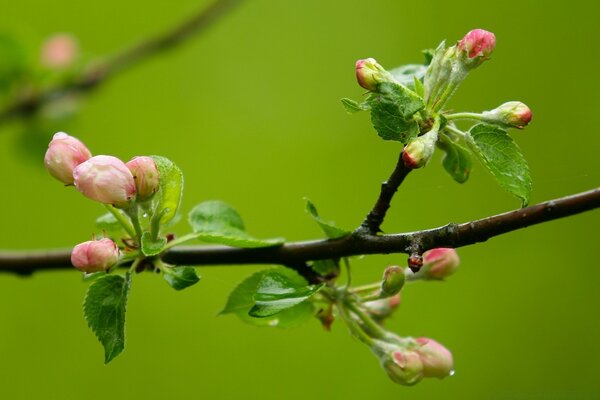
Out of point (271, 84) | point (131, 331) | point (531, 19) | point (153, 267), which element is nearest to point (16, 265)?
point (153, 267)

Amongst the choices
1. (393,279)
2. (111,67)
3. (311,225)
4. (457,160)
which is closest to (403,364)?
(393,279)

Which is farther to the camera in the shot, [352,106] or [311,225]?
[311,225]

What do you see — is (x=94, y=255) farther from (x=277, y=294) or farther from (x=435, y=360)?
(x=435, y=360)

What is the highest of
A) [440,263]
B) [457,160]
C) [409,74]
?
[409,74]

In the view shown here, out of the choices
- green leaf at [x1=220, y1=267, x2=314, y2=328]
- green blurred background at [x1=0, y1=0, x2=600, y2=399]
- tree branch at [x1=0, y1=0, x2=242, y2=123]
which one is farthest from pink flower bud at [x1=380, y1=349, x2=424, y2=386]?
green blurred background at [x1=0, y1=0, x2=600, y2=399]

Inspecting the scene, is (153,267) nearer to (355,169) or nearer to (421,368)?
(421,368)

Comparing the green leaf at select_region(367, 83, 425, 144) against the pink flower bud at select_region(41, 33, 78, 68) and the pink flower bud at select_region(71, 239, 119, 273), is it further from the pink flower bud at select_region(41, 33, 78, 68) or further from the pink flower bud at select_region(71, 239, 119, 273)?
the pink flower bud at select_region(41, 33, 78, 68)

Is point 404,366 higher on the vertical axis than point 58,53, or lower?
lower

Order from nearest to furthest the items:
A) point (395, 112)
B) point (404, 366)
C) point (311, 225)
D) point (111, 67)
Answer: point (395, 112), point (404, 366), point (111, 67), point (311, 225)
